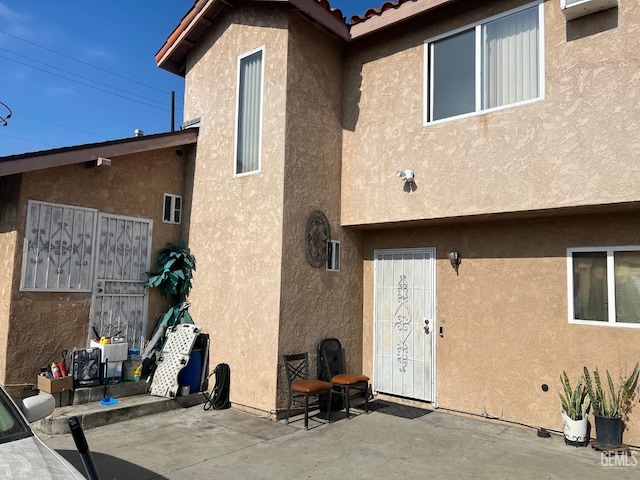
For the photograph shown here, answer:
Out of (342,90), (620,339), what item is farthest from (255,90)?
(620,339)

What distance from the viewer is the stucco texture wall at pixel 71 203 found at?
22.4 feet

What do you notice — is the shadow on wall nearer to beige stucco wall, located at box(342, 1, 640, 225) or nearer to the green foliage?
beige stucco wall, located at box(342, 1, 640, 225)

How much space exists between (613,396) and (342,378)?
3606 mm

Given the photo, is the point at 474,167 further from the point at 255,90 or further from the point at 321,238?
the point at 255,90

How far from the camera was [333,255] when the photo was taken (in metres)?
8.06

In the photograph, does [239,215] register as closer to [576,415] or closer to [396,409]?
[396,409]

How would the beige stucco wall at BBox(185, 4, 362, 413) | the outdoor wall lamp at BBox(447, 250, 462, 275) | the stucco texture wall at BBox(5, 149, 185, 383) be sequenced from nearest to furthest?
the stucco texture wall at BBox(5, 149, 185, 383)
the beige stucco wall at BBox(185, 4, 362, 413)
the outdoor wall lamp at BBox(447, 250, 462, 275)

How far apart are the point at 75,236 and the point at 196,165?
8.39 ft

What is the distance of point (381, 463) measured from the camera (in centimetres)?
537

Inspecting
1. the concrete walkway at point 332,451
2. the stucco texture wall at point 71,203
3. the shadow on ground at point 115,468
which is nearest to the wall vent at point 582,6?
the concrete walkway at point 332,451

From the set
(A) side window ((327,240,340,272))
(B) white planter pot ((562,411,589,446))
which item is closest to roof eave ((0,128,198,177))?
(A) side window ((327,240,340,272))

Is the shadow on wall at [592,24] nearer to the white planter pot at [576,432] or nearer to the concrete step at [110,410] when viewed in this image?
the white planter pot at [576,432]

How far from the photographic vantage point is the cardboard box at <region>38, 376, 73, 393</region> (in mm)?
6566

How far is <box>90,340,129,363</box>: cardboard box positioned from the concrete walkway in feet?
3.70
